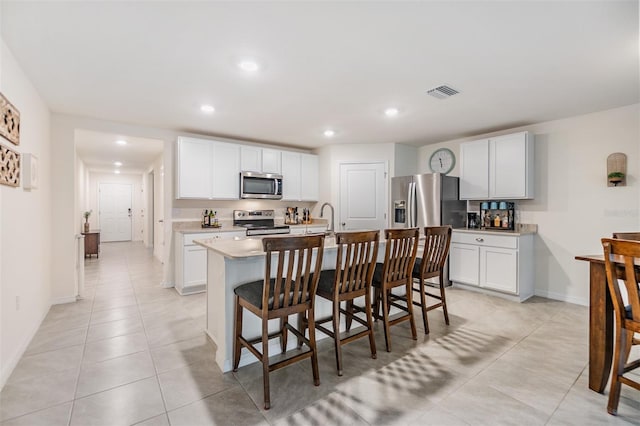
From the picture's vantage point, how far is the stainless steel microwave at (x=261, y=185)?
4.79 meters

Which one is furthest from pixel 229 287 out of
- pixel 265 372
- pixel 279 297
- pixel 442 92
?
pixel 442 92

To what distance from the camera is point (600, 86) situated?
2.80 m

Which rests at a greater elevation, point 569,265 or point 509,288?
point 569,265

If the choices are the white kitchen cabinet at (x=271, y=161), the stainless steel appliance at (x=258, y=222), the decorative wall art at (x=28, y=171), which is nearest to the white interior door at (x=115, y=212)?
the stainless steel appliance at (x=258, y=222)

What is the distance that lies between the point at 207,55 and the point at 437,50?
1702mm

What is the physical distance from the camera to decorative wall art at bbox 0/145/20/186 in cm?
203

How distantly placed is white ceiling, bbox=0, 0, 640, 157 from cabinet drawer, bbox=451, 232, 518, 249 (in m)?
1.56

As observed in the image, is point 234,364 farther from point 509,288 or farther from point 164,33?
point 509,288

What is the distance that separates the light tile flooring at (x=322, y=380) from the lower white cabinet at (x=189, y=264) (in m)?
0.86

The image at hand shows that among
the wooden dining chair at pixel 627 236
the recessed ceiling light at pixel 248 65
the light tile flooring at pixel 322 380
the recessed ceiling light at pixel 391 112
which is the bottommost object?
the light tile flooring at pixel 322 380

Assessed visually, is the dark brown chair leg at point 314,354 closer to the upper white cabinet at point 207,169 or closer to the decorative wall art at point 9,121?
the decorative wall art at point 9,121

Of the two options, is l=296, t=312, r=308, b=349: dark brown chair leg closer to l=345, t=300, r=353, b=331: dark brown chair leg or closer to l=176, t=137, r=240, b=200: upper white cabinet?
l=345, t=300, r=353, b=331: dark brown chair leg

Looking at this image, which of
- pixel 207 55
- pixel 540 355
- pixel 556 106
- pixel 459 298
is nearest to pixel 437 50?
pixel 207 55

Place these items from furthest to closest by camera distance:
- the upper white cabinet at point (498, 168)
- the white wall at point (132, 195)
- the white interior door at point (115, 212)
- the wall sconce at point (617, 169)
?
the white interior door at point (115, 212) → the white wall at point (132, 195) → the upper white cabinet at point (498, 168) → the wall sconce at point (617, 169)
